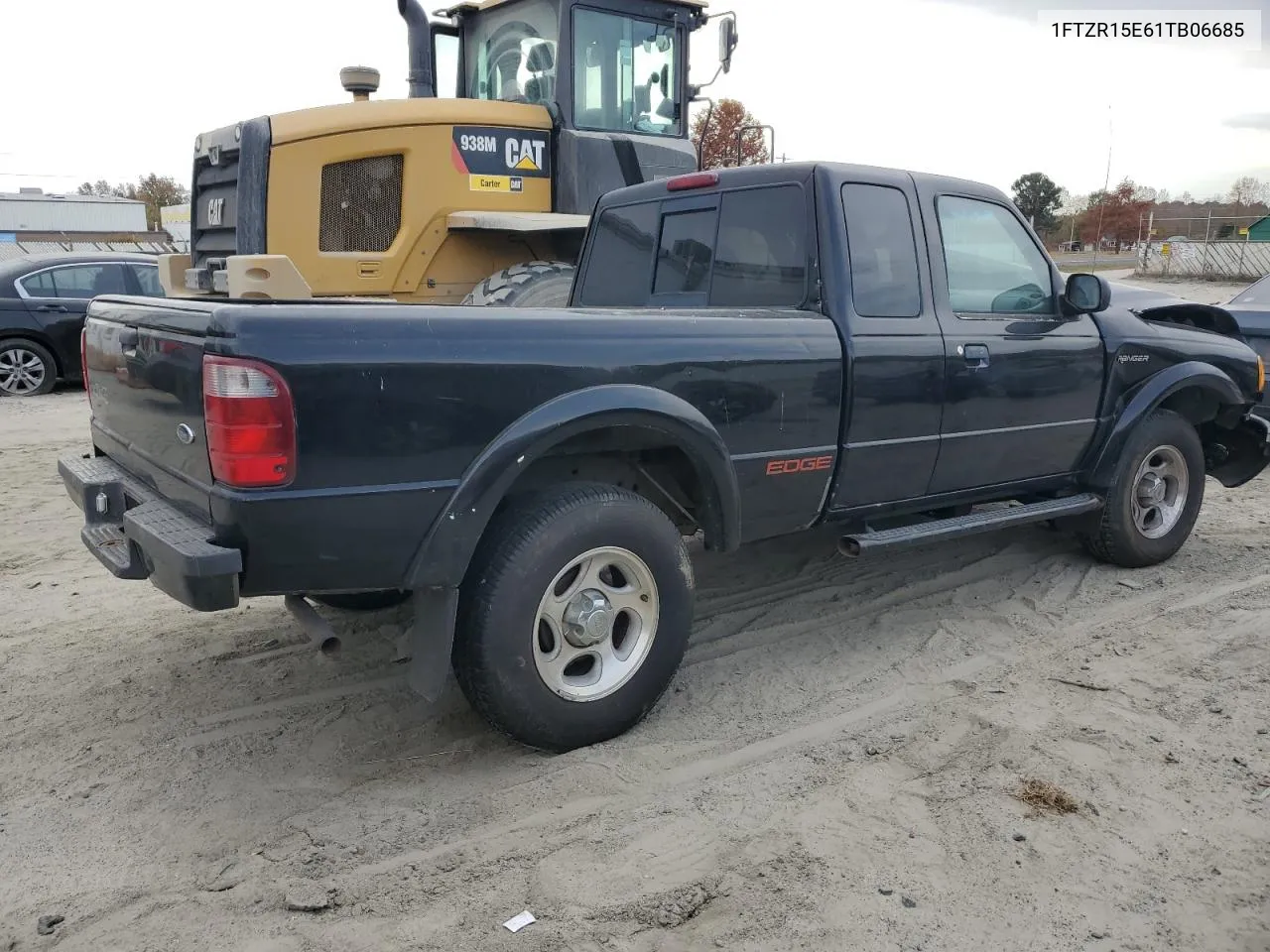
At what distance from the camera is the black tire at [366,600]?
4668 millimetres

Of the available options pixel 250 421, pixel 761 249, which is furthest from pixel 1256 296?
pixel 250 421

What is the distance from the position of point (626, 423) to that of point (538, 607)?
0.68 meters

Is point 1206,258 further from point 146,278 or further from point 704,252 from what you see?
point 704,252

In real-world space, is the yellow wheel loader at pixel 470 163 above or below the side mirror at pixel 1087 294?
above

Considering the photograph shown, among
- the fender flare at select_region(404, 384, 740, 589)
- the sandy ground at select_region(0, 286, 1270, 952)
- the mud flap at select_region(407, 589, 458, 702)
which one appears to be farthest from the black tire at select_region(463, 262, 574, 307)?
the mud flap at select_region(407, 589, 458, 702)

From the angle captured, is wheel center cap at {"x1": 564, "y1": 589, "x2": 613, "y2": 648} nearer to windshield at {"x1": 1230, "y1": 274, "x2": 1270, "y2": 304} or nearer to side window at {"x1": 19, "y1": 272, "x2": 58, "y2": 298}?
windshield at {"x1": 1230, "y1": 274, "x2": 1270, "y2": 304}

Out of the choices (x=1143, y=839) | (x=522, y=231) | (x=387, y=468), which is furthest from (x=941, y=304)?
(x=522, y=231)

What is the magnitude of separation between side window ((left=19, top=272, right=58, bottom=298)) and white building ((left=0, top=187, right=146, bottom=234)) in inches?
1509

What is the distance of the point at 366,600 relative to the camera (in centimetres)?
469

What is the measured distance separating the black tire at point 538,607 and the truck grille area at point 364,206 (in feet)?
14.0

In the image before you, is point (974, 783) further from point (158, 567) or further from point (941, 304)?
point (158, 567)

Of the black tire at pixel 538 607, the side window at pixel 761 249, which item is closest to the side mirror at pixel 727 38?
the side window at pixel 761 249

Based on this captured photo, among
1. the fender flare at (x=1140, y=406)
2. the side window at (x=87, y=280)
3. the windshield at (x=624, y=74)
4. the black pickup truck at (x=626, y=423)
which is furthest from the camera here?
the side window at (x=87, y=280)

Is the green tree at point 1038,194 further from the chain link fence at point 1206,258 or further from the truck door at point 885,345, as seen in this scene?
the truck door at point 885,345
